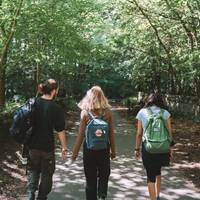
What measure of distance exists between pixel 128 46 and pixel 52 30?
1677 cm

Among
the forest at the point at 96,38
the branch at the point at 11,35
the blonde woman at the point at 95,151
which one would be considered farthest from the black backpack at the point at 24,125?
the branch at the point at 11,35

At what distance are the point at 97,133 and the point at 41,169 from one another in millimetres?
989

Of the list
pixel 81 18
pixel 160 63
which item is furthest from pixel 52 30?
pixel 160 63

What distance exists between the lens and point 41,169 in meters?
6.85

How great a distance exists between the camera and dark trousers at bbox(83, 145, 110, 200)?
6662 millimetres

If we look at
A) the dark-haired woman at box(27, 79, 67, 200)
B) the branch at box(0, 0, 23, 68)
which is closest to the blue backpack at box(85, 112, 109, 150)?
the dark-haired woman at box(27, 79, 67, 200)

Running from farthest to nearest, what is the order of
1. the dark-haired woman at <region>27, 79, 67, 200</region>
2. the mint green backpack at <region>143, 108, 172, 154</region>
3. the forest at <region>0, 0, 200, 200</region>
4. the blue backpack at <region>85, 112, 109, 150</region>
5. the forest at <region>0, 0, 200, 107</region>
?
the forest at <region>0, 0, 200, 107</region>, the forest at <region>0, 0, 200, 200</region>, the mint green backpack at <region>143, 108, 172, 154</region>, the dark-haired woman at <region>27, 79, 67, 200</region>, the blue backpack at <region>85, 112, 109, 150</region>

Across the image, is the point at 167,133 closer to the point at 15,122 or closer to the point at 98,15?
the point at 15,122

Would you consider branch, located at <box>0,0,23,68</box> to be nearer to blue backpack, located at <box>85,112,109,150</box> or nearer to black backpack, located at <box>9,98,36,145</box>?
black backpack, located at <box>9,98,36,145</box>

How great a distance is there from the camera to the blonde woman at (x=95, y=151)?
6.66m

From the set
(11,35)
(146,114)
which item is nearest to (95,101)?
(146,114)

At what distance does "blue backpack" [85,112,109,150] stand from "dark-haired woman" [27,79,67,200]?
0.45 meters

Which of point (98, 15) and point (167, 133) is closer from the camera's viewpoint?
point (167, 133)

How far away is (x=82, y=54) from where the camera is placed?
2567 cm
